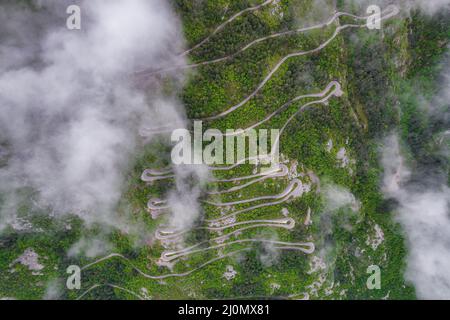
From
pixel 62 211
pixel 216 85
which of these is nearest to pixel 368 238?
pixel 216 85

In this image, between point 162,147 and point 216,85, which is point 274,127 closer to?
point 216,85

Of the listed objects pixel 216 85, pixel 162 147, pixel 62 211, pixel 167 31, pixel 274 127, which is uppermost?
pixel 167 31

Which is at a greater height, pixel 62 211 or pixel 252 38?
pixel 252 38

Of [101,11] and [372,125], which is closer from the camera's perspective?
[101,11]

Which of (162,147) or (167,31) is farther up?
(167,31)
